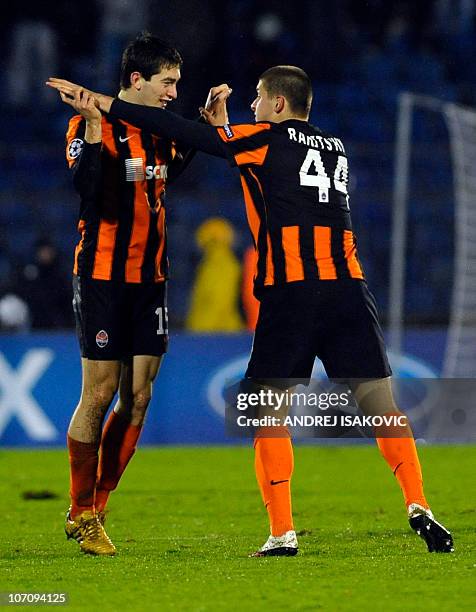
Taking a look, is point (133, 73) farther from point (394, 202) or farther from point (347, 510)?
point (394, 202)

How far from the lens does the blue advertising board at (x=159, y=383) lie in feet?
33.3

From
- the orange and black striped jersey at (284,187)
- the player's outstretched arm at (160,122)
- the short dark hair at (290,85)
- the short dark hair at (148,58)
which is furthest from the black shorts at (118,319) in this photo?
the short dark hair at (290,85)

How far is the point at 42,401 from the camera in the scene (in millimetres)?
10180

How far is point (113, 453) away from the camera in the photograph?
5.63m

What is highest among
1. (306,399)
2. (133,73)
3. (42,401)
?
(133,73)

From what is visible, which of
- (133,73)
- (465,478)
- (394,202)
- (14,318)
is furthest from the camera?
(394,202)

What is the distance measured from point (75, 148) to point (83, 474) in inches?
51.2

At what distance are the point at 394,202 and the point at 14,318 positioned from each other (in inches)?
148

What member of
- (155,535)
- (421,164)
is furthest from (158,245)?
(421,164)

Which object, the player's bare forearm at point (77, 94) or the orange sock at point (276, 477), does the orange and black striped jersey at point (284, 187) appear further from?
the orange sock at point (276, 477)

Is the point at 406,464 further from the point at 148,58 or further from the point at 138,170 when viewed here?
the point at 148,58

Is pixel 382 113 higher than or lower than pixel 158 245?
higher

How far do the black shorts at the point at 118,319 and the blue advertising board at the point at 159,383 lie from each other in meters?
4.61

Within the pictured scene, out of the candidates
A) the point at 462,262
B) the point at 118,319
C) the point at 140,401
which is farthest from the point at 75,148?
the point at 462,262
